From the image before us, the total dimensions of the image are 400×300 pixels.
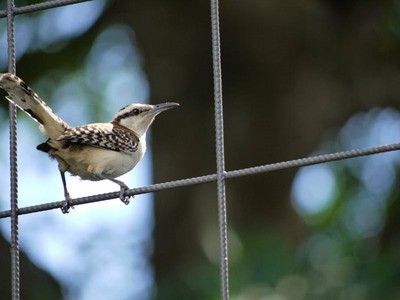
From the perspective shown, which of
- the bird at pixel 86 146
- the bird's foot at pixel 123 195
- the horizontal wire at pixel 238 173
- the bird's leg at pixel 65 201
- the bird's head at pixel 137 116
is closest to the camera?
the horizontal wire at pixel 238 173

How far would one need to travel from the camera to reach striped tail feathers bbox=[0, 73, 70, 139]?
6077mm

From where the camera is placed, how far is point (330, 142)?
427 inches

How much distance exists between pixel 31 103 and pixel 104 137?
1.85 ft

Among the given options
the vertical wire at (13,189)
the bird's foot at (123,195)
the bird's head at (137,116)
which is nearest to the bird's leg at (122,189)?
the bird's foot at (123,195)

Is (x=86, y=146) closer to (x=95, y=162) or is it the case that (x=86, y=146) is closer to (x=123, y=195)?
(x=95, y=162)

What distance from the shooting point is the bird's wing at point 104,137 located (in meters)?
6.73

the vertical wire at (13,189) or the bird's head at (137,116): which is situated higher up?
the bird's head at (137,116)

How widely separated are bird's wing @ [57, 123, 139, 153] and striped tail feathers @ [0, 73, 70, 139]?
6 cm

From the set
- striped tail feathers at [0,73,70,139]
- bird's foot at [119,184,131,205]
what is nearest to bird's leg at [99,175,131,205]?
bird's foot at [119,184,131,205]

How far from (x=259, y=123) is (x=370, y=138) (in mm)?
→ 969

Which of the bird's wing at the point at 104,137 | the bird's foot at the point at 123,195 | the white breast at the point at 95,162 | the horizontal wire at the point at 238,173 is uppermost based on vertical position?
the bird's wing at the point at 104,137

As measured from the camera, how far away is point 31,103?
649 cm

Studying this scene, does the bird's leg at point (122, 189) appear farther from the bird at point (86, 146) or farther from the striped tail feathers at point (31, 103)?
the striped tail feathers at point (31, 103)

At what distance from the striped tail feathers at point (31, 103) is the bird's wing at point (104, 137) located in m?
0.06
